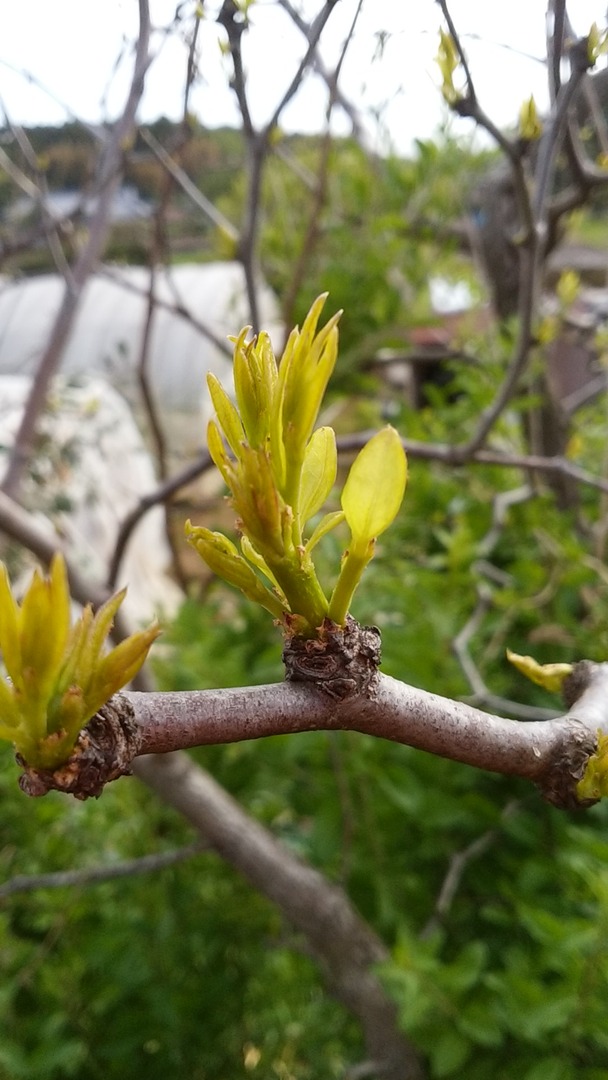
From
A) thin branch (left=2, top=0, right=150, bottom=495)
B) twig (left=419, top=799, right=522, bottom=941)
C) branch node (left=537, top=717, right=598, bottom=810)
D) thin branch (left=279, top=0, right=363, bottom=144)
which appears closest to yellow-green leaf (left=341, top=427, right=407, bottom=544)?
branch node (left=537, top=717, right=598, bottom=810)

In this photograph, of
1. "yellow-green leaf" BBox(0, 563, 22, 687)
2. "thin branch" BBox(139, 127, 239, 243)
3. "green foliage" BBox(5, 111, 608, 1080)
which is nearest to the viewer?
"yellow-green leaf" BBox(0, 563, 22, 687)

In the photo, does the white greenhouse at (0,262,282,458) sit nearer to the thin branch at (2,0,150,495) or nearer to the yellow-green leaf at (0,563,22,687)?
the thin branch at (2,0,150,495)

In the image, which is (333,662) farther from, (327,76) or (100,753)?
(327,76)

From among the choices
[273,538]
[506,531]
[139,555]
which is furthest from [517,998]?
[139,555]

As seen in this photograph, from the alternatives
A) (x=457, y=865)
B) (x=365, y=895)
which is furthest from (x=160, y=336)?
(x=457, y=865)

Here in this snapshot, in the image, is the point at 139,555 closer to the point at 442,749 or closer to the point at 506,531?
the point at 506,531

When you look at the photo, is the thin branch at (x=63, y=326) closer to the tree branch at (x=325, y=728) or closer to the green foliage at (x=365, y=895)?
the green foliage at (x=365, y=895)

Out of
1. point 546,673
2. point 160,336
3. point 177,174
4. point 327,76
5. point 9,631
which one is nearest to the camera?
point 9,631

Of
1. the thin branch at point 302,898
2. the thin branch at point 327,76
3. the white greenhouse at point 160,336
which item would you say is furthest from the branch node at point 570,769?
the white greenhouse at point 160,336

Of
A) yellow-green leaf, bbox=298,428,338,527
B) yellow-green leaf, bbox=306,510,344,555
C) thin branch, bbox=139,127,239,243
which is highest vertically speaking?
thin branch, bbox=139,127,239,243
